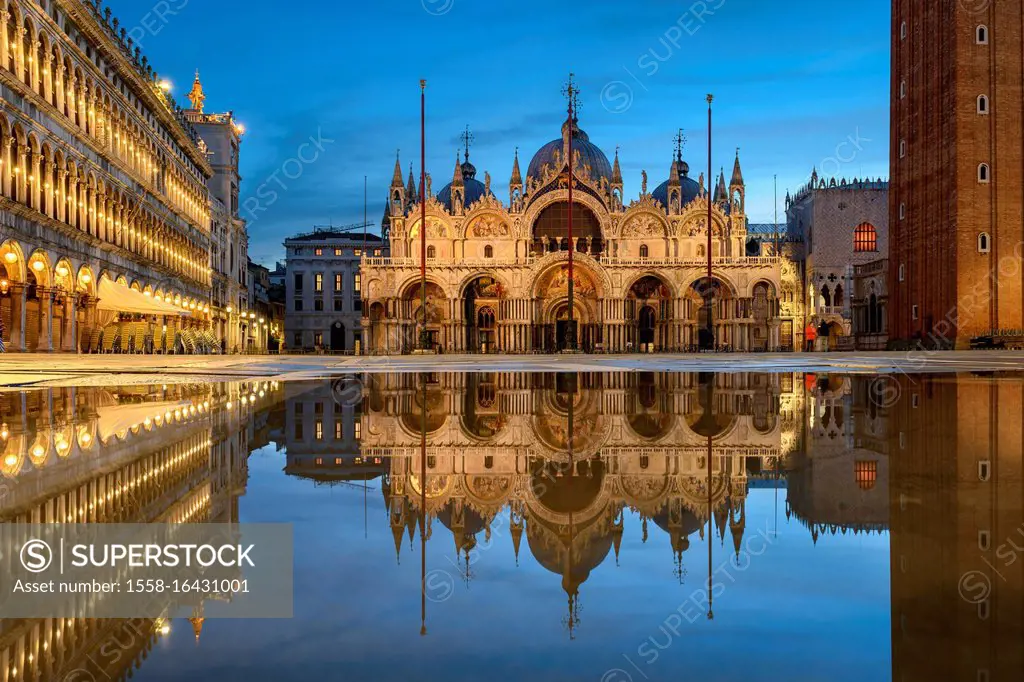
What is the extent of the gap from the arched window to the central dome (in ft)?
72.5

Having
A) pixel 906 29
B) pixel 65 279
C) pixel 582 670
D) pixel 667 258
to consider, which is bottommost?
pixel 582 670

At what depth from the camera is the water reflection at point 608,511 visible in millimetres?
2010

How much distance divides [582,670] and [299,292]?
86738 millimetres

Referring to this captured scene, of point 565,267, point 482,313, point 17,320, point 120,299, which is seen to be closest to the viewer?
point 17,320

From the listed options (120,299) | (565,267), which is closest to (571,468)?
(120,299)

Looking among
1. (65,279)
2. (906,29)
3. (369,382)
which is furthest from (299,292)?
(369,382)

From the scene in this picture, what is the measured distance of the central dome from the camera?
213 ft

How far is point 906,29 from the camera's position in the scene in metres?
45.8

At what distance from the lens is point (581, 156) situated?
212 feet

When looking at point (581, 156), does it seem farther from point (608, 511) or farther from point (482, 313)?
point (608, 511)

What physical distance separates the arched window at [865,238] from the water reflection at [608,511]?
66.6 metres

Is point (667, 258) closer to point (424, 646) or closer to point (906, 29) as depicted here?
point (906, 29)

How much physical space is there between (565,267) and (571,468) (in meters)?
55.4

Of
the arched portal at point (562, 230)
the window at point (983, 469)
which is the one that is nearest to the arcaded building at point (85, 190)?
the arched portal at point (562, 230)
